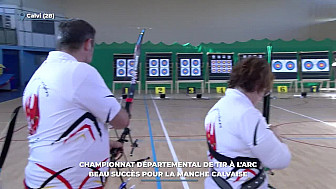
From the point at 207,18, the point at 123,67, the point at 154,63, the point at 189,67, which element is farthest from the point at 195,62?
the point at 207,18

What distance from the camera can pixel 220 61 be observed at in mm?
9320

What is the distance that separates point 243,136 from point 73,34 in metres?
0.60

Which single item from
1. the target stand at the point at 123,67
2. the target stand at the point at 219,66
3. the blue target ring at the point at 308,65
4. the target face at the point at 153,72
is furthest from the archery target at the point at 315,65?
the target stand at the point at 123,67

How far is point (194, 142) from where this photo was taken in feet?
11.5

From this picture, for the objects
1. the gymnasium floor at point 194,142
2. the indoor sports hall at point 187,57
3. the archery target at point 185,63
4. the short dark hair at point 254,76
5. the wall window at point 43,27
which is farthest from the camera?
the wall window at point 43,27

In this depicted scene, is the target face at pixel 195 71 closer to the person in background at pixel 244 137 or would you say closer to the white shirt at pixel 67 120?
the person in background at pixel 244 137

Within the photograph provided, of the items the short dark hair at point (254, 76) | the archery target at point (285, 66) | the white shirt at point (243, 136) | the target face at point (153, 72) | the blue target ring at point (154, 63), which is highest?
the blue target ring at point (154, 63)

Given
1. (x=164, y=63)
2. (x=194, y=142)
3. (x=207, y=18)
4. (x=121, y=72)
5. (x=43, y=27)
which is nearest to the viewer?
(x=194, y=142)

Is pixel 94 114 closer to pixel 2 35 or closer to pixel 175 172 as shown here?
pixel 175 172

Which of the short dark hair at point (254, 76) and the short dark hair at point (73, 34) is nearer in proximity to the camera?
the short dark hair at point (73, 34)

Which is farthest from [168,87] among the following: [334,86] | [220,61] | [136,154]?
[136,154]

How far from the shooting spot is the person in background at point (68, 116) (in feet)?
2.88

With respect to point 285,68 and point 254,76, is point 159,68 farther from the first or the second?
point 254,76

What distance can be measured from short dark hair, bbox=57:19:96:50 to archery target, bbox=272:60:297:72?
8917 mm
